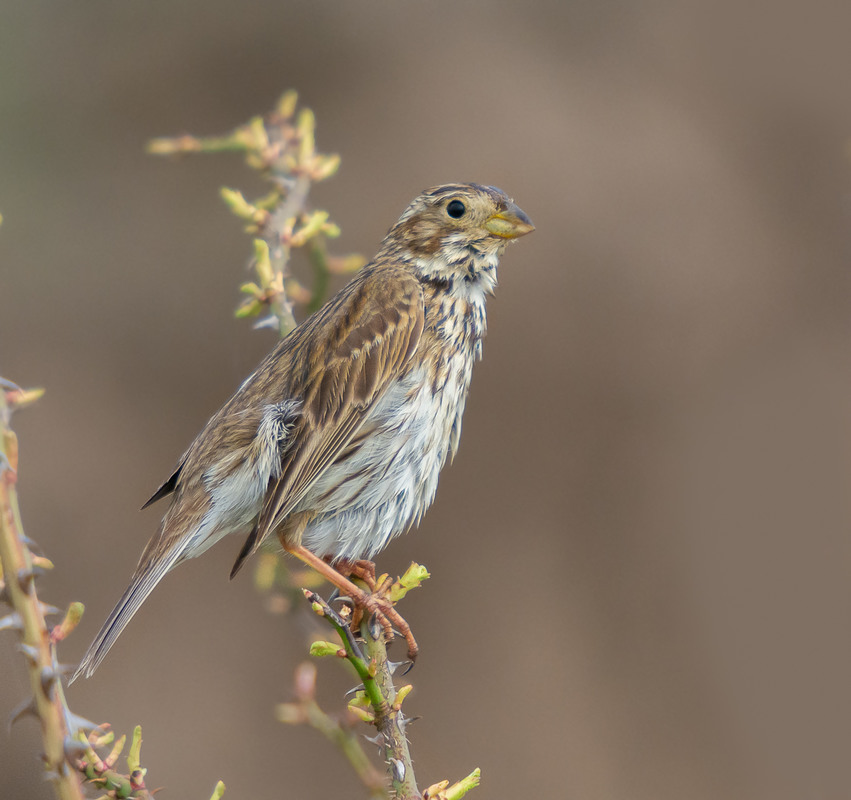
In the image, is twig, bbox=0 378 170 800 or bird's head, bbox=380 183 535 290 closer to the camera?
twig, bbox=0 378 170 800

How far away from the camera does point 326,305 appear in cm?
368

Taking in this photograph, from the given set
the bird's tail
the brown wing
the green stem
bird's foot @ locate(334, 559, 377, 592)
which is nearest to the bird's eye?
the brown wing

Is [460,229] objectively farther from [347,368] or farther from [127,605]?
[127,605]

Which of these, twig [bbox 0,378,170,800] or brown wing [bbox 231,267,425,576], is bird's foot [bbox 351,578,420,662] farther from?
twig [bbox 0,378,170,800]

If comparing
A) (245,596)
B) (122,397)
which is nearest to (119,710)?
(245,596)

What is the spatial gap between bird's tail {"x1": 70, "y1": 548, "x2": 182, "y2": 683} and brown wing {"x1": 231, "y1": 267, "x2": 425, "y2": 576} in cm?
A: 29

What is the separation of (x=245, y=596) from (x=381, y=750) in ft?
11.7

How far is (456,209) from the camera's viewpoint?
354 centimetres

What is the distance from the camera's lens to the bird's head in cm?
348

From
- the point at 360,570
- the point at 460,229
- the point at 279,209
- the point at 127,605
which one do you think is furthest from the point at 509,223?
the point at 127,605

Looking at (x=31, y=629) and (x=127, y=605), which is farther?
(x=127, y=605)

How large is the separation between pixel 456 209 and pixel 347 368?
24.8 inches

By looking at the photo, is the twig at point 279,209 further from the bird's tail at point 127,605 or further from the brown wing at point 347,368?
the bird's tail at point 127,605

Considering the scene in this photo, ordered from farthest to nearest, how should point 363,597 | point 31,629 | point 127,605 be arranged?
point 363,597 → point 127,605 → point 31,629
